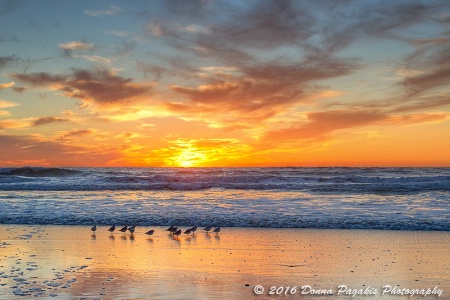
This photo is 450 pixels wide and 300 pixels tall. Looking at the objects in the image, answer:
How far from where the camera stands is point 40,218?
59.8ft

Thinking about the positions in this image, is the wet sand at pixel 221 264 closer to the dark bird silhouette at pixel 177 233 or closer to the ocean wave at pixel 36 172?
the dark bird silhouette at pixel 177 233

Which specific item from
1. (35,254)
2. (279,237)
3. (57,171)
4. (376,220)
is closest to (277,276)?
(279,237)

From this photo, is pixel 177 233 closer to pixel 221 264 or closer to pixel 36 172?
pixel 221 264

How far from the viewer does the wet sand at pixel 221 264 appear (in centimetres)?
809

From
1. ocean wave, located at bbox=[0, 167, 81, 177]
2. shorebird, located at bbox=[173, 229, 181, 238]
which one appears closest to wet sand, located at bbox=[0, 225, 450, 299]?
shorebird, located at bbox=[173, 229, 181, 238]

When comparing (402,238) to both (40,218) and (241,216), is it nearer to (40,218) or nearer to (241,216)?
(241,216)

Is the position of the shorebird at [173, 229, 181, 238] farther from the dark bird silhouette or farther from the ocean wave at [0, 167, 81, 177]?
the ocean wave at [0, 167, 81, 177]

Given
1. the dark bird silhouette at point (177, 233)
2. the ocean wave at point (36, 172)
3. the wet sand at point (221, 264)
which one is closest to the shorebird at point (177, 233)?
the dark bird silhouette at point (177, 233)

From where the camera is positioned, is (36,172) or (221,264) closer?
(221,264)

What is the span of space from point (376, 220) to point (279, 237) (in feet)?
17.0

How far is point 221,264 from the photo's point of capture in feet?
33.9

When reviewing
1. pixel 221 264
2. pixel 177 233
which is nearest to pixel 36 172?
pixel 177 233

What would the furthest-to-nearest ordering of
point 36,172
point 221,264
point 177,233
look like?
1. point 36,172
2. point 177,233
3. point 221,264

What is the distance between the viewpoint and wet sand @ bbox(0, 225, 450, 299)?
8094 mm
